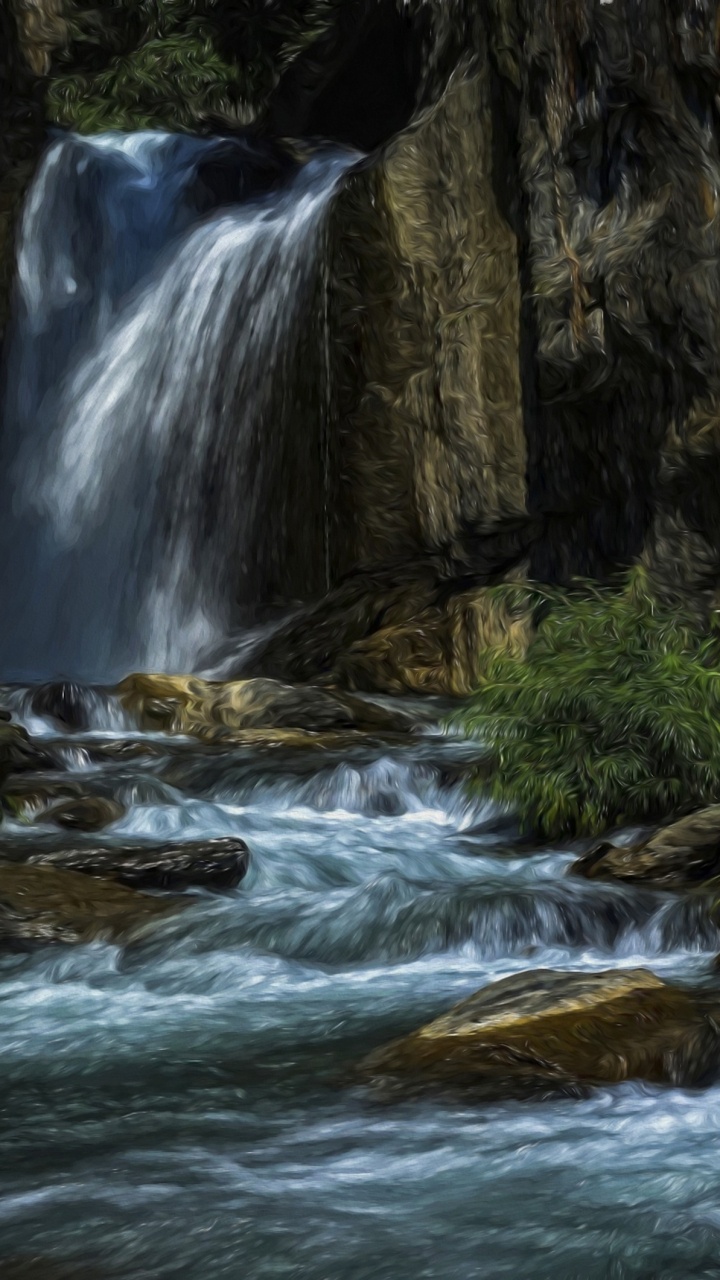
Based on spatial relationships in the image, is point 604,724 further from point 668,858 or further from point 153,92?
point 153,92

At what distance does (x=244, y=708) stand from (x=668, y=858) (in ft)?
13.8

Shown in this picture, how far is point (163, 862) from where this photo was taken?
7152 mm

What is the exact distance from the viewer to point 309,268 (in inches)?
521

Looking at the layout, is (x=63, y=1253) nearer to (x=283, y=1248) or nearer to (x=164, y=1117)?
(x=283, y=1248)

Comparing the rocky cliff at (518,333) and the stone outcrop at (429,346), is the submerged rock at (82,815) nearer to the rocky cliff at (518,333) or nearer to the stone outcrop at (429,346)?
the rocky cliff at (518,333)

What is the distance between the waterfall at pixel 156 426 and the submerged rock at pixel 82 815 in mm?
4524

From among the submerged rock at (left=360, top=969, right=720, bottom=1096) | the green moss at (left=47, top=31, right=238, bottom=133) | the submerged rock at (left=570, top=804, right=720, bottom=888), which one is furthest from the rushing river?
the green moss at (left=47, top=31, right=238, bottom=133)

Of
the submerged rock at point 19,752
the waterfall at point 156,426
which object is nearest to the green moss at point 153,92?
the waterfall at point 156,426

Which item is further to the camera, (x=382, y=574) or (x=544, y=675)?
(x=382, y=574)

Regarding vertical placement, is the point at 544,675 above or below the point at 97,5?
below

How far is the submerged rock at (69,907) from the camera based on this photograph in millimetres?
6445

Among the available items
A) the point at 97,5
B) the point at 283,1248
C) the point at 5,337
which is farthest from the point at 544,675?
the point at 97,5

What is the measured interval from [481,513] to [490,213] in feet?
6.43

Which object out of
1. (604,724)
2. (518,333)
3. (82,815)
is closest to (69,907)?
(82,815)
